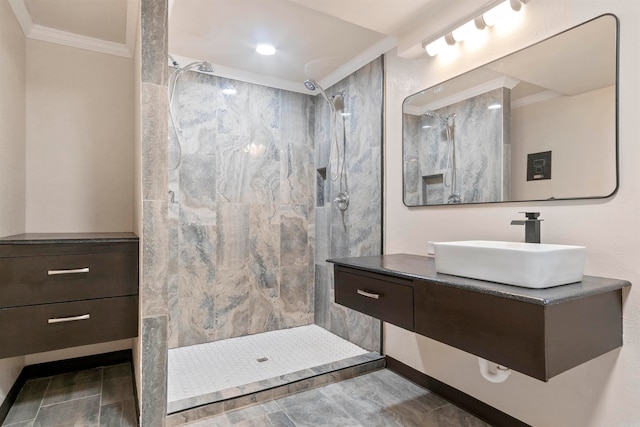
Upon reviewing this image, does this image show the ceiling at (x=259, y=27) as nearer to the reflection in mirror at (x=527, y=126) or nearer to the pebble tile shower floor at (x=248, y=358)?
the reflection in mirror at (x=527, y=126)

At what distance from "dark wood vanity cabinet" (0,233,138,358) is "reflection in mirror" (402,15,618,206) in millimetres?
1781

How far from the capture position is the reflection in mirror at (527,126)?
139cm

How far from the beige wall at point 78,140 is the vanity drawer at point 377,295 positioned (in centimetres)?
175

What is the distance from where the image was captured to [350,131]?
2.94m

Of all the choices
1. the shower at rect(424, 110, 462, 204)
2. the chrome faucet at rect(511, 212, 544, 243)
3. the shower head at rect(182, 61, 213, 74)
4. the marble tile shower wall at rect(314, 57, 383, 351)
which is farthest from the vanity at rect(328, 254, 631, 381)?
the shower head at rect(182, 61, 213, 74)

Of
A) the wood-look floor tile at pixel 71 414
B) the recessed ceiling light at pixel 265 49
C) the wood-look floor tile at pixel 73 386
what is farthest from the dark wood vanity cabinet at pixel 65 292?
the recessed ceiling light at pixel 265 49

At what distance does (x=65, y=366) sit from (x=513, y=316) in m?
2.76

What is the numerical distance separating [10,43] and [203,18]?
Result: 3.47 ft

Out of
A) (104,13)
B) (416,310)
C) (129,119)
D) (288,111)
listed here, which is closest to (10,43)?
(104,13)

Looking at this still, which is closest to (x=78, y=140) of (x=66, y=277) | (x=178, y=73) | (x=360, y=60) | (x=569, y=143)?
(x=178, y=73)

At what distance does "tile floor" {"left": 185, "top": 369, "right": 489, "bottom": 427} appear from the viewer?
1820 millimetres

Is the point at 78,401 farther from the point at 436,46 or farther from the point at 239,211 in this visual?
the point at 436,46

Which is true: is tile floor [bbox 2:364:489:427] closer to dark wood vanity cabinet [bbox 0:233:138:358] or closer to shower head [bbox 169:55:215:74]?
dark wood vanity cabinet [bbox 0:233:138:358]

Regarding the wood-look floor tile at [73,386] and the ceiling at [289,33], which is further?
the wood-look floor tile at [73,386]
